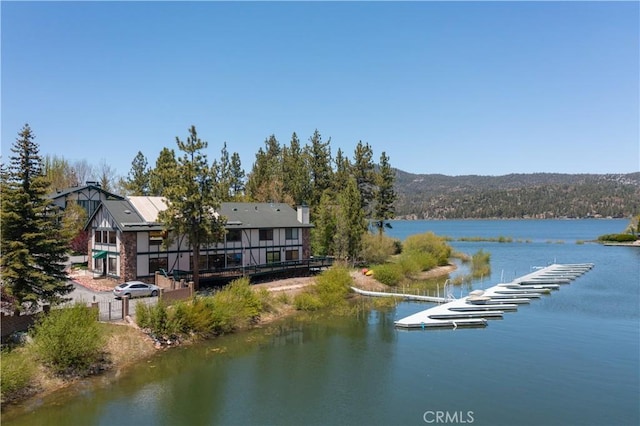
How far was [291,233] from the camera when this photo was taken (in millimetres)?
47219

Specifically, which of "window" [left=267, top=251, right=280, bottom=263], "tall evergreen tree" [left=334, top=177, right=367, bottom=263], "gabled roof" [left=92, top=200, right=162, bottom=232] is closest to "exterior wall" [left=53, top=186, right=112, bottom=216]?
"gabled roof" [left=92, top=200, right=162, bottom=232]

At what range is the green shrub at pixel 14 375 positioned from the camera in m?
18.7

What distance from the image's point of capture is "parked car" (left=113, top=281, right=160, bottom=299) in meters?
32.6

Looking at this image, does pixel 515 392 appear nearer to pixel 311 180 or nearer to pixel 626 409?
pixel 626 409

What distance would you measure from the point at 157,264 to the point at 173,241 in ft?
7.92

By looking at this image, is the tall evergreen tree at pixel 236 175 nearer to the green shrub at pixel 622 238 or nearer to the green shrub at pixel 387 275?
the green shrub at pixel 387 275

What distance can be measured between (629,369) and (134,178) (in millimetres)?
70112

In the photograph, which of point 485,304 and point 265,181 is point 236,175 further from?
point 485,304

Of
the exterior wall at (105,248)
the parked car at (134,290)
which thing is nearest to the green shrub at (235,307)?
the parked car at (134,290)

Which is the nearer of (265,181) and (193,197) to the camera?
(193,197)

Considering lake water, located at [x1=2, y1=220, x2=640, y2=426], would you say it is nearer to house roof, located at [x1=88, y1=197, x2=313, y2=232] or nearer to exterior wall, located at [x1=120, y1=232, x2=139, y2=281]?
exterior wall, located at [x1=120, y1=232, x2=139, y2=281]

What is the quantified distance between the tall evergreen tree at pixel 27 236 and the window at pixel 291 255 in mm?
24393

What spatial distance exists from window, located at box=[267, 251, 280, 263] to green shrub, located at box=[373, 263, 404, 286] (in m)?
10.1

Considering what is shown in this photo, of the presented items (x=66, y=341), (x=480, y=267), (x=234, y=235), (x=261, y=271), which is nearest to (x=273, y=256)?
(x=261, y=271)
